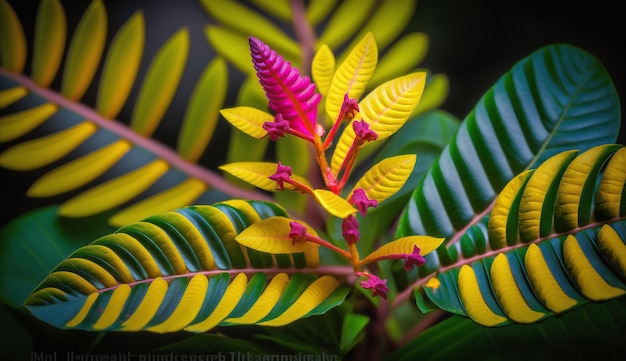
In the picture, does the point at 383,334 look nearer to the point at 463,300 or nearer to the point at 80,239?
the point at 463,300

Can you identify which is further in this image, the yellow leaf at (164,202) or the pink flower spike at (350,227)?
the yellow leaf at (164,202)

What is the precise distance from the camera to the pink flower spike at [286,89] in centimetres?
41

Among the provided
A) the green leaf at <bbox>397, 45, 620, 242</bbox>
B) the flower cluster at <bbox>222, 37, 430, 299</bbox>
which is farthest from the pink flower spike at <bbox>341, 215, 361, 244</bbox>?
the green leaf at <bbox>397, 45, 620, 242</bbox>

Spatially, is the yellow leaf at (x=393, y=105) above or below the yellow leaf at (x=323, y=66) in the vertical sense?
below

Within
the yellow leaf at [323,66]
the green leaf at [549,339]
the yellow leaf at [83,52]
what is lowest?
the green leaf at [549,339]

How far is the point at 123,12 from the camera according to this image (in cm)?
76

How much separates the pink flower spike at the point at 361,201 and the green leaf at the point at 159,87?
0.32 metres

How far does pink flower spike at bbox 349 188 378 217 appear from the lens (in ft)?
1.43

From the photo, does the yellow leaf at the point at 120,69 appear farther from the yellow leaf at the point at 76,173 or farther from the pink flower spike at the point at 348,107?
the pink flower spike at the point at 348,107

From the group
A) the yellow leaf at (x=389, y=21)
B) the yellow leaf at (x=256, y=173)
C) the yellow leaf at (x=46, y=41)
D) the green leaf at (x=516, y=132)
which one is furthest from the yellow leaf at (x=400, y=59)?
the yellow leaf at (x=46, y=41)

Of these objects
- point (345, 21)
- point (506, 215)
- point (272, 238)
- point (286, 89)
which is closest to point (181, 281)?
point (272, 238)

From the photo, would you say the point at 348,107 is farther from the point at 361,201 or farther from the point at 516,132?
the point at 516,132

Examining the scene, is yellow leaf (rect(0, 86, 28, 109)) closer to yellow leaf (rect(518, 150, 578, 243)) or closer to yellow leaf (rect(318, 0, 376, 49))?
yellow leaf (rect(318, 0, 376, 49))

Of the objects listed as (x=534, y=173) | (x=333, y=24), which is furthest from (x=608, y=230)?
(x=333, y=24)
